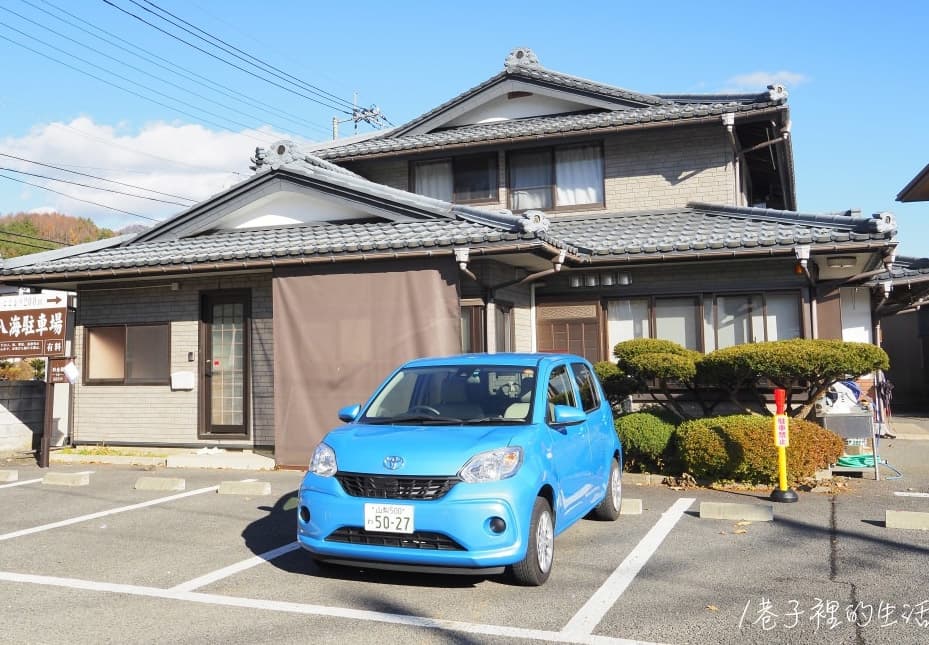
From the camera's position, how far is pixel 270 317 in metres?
11.8

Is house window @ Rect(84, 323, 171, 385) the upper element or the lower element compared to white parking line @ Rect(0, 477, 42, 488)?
upper

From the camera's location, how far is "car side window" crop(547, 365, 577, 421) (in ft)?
19.6

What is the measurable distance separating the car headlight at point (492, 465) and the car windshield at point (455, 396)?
58 centimetres

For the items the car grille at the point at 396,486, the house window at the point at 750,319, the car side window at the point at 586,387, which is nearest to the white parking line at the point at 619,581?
the car grille at the point at 396,486

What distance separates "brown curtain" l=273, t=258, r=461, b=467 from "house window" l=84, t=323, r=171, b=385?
10.3 feet

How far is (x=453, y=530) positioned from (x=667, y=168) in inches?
406

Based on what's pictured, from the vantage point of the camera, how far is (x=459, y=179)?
14.7 m

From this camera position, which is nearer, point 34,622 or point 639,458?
point 34,622

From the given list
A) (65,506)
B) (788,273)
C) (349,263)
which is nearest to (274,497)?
(65,506)

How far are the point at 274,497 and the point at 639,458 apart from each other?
177 inches

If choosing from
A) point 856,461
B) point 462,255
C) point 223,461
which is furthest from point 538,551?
point 223,461

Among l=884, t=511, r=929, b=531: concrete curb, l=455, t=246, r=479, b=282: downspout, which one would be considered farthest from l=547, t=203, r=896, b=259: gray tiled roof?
l=884, t=511, r=929, b=531: concrete curb

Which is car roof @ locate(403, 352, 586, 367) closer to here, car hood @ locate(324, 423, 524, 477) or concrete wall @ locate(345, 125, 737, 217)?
car hood @ locate(324, 423, 524, 477)

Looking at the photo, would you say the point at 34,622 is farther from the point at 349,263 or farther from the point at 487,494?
the point at 349,263
